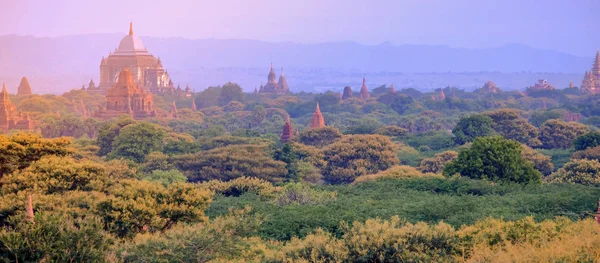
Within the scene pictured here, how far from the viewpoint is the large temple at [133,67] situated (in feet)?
397

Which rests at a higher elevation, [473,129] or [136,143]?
[136,143]

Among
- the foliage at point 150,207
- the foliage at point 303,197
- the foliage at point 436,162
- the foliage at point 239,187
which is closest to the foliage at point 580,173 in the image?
the foliage at point 436,162

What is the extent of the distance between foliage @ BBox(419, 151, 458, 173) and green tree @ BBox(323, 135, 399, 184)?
6.03ft

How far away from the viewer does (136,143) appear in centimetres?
4969

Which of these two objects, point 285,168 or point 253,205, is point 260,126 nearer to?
point 285,168

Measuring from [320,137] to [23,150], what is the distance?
97.7 feet

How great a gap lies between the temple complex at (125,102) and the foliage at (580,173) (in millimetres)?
52751

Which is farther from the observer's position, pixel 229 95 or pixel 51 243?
pixel 229 95

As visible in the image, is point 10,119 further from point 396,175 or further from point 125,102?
point 396,175

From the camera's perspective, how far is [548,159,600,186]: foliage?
36.8 m

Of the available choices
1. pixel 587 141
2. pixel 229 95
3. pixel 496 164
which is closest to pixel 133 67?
pixel 229 95

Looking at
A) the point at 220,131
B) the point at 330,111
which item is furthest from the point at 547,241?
the point at 330,111

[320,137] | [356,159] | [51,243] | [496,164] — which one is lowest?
[320,137]

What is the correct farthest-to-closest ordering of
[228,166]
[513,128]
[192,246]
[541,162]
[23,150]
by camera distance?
[513,128] < [541,162] < [228,166] < [23,150] < [192,246]
